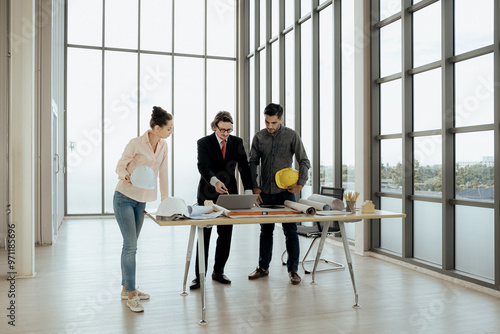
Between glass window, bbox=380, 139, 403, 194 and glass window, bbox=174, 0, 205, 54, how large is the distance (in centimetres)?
592

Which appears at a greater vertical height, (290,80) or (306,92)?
(290,80)

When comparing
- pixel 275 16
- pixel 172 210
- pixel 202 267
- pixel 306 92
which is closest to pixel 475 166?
pixel 202 267

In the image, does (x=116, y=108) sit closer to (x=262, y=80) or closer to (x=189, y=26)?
(x=189, y=26)

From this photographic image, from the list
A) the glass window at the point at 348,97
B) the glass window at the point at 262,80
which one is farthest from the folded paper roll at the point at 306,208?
the glass window at the point at 262,80

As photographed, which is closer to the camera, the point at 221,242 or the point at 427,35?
the point at 221,242

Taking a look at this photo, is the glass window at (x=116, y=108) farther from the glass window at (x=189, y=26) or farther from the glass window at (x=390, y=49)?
the glass window at (x=390, y=49)

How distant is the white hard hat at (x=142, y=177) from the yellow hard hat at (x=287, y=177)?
1248 millimetres

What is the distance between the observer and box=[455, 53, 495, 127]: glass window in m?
3.99

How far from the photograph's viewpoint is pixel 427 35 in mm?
4785

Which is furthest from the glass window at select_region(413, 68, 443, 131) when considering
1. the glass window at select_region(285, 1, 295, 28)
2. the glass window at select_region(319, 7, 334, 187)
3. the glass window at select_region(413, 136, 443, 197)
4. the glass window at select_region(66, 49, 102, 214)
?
the glass window at select_region(66, 49, 102, 214)

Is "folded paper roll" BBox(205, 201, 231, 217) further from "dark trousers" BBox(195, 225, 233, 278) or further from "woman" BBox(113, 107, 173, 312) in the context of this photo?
"dark trousers" BBox(195, 225, 233, 278)

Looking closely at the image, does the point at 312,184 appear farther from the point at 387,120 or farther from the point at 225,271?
the point at 225,271

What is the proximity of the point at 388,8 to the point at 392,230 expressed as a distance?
2.76 metres

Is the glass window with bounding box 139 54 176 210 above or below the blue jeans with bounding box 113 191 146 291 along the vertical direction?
above
